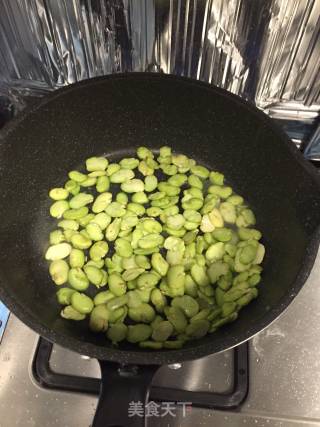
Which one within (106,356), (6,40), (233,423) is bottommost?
(233,423)

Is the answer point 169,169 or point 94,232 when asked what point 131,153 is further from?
point 94,232

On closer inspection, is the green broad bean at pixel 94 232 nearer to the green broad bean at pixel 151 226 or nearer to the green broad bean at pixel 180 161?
the green broad bean at pixel 151 226

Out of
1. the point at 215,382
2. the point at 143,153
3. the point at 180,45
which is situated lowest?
the point at 215,382

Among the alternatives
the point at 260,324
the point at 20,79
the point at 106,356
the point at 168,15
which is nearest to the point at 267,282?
the point at 260,324

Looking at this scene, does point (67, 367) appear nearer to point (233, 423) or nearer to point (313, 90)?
point (233, 423)

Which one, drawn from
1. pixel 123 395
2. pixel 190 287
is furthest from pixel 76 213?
pixel 123 395

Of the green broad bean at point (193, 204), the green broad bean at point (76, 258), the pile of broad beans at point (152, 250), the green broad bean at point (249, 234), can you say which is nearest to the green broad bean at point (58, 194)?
the pile of broad beans at point (152, 250)

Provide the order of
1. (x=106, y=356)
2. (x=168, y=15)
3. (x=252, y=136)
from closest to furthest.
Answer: (x=106, y=356) → (x=168, y=15) → (x=252, y=136)
